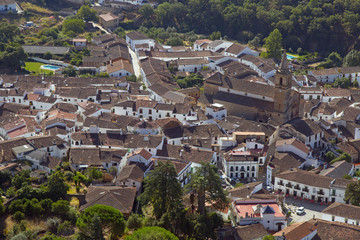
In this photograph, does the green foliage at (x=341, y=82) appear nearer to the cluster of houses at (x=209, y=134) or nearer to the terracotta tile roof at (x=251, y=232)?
the cluster of houses at (x=209, y=134)

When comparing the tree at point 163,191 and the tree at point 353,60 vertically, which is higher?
the tree at point 353,60

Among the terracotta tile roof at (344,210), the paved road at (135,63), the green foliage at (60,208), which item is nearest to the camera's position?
the green foliage at (60,208)

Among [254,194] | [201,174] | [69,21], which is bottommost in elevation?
[254,194]

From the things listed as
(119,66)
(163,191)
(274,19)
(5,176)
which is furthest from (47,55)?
(163,191)

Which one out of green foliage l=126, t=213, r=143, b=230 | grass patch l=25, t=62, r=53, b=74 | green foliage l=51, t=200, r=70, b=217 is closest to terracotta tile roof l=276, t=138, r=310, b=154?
green foliage l=126, t=213, r=143, b=230

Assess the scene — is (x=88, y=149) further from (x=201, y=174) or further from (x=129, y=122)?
(x=201, y=174)

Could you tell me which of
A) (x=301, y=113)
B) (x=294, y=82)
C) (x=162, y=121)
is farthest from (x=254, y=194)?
(x=294, y=82)

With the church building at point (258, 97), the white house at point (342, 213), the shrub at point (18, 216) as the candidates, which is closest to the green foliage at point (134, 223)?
the shrub at point (18, 216)
